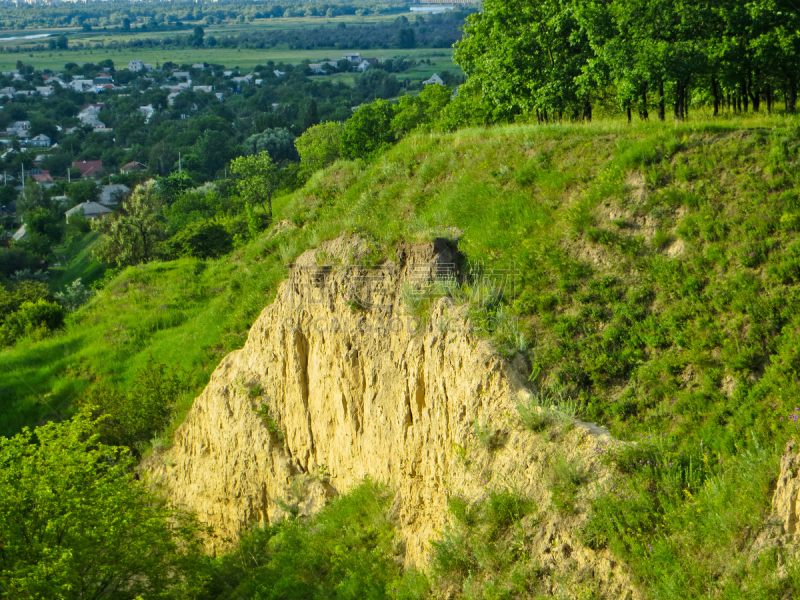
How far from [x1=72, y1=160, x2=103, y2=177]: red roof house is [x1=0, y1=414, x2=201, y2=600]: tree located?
11324cm

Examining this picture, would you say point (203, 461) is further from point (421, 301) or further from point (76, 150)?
point (76, 150)

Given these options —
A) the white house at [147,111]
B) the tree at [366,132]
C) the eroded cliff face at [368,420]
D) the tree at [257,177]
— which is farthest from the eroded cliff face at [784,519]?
the white house at [147,111]

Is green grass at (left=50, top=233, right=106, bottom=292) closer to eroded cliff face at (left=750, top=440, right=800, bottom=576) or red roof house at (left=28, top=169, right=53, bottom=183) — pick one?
red roof house at (left=28, top=169, right=53, bottom=183)

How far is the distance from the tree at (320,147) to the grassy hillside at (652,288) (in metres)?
42.8

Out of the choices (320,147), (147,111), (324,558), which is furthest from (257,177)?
(147,111)

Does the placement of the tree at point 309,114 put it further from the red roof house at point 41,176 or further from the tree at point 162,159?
the red roof house at point 41,176

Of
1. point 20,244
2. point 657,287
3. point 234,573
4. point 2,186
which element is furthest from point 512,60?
point 2,186

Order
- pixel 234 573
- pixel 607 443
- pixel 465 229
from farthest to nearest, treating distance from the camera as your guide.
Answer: pixel 465 229 < pixel 234 573 < pixel 607 443

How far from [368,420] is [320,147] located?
169ft

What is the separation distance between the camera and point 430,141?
20328mm

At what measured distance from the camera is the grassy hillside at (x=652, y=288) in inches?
334

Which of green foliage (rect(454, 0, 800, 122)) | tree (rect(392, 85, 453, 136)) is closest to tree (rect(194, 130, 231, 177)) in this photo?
tree (rect(392, 85, 453, 136))

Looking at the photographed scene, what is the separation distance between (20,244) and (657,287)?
76670mm

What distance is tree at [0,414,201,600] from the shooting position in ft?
35.6
